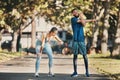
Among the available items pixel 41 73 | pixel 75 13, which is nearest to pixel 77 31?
pixel 75 13

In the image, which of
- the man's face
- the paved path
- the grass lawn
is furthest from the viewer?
the grass lawn

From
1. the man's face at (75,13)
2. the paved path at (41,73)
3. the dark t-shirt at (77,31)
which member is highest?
the man's face at (75,13)

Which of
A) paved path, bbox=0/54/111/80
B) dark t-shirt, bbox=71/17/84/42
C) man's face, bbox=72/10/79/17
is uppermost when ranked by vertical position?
man's face, bbox=72/10/79/17

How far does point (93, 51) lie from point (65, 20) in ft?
22.8

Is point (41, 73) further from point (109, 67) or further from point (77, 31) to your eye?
point (109, 67)

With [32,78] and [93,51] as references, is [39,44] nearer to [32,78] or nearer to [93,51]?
[32,78]

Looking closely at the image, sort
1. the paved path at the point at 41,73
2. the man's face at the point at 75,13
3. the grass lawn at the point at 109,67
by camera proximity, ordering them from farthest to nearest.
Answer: the grass lawn at the point at 109,67
the man's face at the point at 75,13
the paved path at the point at 41,73

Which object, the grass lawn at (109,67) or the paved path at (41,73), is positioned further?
the grass lawn at (109,67)

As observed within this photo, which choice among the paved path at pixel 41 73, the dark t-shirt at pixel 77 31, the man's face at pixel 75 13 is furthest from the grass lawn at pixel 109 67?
the man's face at pixel 75 13

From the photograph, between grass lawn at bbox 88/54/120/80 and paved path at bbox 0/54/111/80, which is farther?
grass lawn at bbox 88/54/120/80

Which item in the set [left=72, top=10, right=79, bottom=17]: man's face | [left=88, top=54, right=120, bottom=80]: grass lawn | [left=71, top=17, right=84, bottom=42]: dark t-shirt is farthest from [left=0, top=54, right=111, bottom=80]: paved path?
[left=72, top=10, right=79, bottom=17]: man's face

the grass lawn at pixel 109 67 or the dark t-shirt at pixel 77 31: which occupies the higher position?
the dark t-shirt at pixel 77 31

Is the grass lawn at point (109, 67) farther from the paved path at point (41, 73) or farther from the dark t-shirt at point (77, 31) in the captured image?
the dark t-shirt at point (77, 31)

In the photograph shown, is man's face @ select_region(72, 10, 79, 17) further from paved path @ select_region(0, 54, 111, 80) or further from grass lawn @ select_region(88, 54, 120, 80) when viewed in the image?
grass lawn @ select_region(88, 54, 120, 80)
